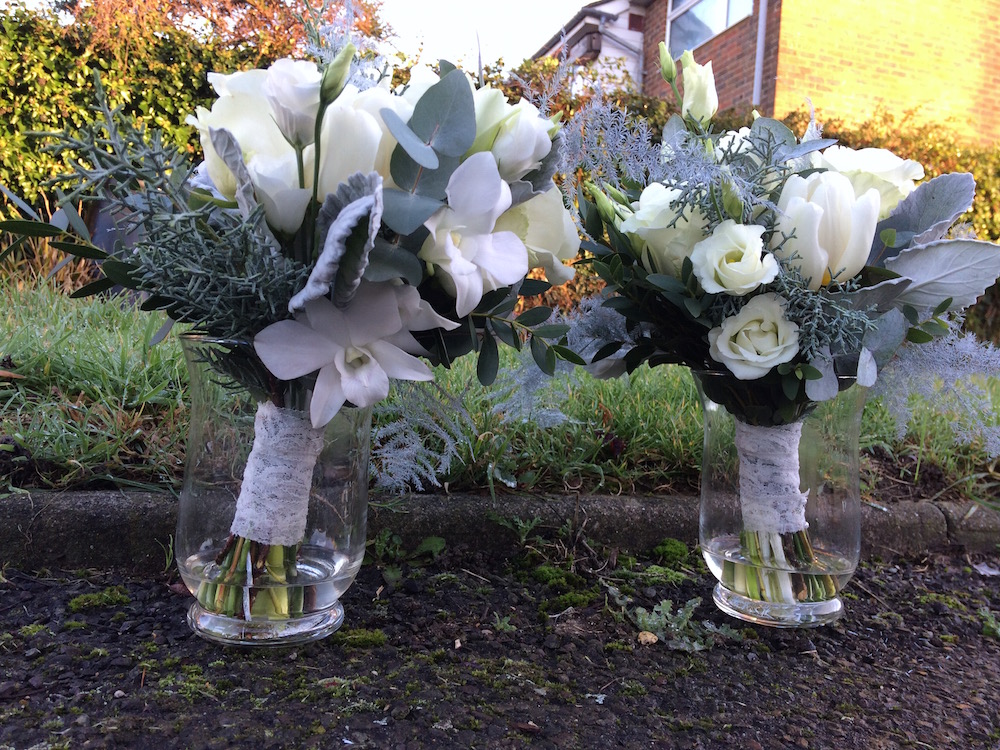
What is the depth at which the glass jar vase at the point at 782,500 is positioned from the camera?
1.14m

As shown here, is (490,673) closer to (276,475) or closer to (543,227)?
(276,475)

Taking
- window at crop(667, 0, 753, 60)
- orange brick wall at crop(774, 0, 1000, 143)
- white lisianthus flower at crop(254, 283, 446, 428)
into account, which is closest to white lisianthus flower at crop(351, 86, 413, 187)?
white lisianthus flower at crop(254, 283, 446, 428)

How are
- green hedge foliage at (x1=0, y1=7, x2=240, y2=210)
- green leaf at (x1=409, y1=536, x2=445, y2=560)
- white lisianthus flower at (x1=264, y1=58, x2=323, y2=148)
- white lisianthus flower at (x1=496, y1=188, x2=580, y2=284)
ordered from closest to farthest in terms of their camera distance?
white lisianthus flower at (x1=264, y1=58, x2=323, y2=148)
white lisianthus flower at (x1=496, y1=188, x2=580, y2=284)
green leaf at (x1=409, y1=536, x2=445, y2=560)
green hedge foliage at (x1=0, y1=7, x2=240, y2=210)

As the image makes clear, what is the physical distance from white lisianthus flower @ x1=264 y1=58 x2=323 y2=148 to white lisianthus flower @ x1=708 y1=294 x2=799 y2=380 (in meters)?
0.63

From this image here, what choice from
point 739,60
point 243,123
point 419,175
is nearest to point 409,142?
point 419,175

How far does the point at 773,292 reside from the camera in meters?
1.02

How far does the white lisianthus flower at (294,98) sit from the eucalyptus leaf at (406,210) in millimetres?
109

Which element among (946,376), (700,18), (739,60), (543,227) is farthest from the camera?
(700,18)

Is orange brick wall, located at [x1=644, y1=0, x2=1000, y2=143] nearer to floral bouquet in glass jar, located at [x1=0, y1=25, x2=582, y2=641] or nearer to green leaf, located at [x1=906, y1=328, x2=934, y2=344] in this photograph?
green leaf, located at [x1=906, y1=328, x2=934, y2=344]

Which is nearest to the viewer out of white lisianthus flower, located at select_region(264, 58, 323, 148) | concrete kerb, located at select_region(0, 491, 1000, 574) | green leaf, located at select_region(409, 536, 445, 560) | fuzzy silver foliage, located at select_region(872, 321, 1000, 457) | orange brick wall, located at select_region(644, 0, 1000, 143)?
white lisianthus flower, located at select_region(264, 58, 323, 148)

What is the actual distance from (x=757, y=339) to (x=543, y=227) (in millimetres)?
348

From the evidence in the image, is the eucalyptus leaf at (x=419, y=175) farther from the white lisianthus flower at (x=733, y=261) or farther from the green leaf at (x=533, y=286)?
the white lisianthus flower at (x=733, y=261)

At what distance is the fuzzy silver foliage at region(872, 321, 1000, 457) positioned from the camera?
3.76 ft

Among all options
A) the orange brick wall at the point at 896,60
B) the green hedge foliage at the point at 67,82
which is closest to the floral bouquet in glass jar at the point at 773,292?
the green hedge foliage at the point at 67,82
